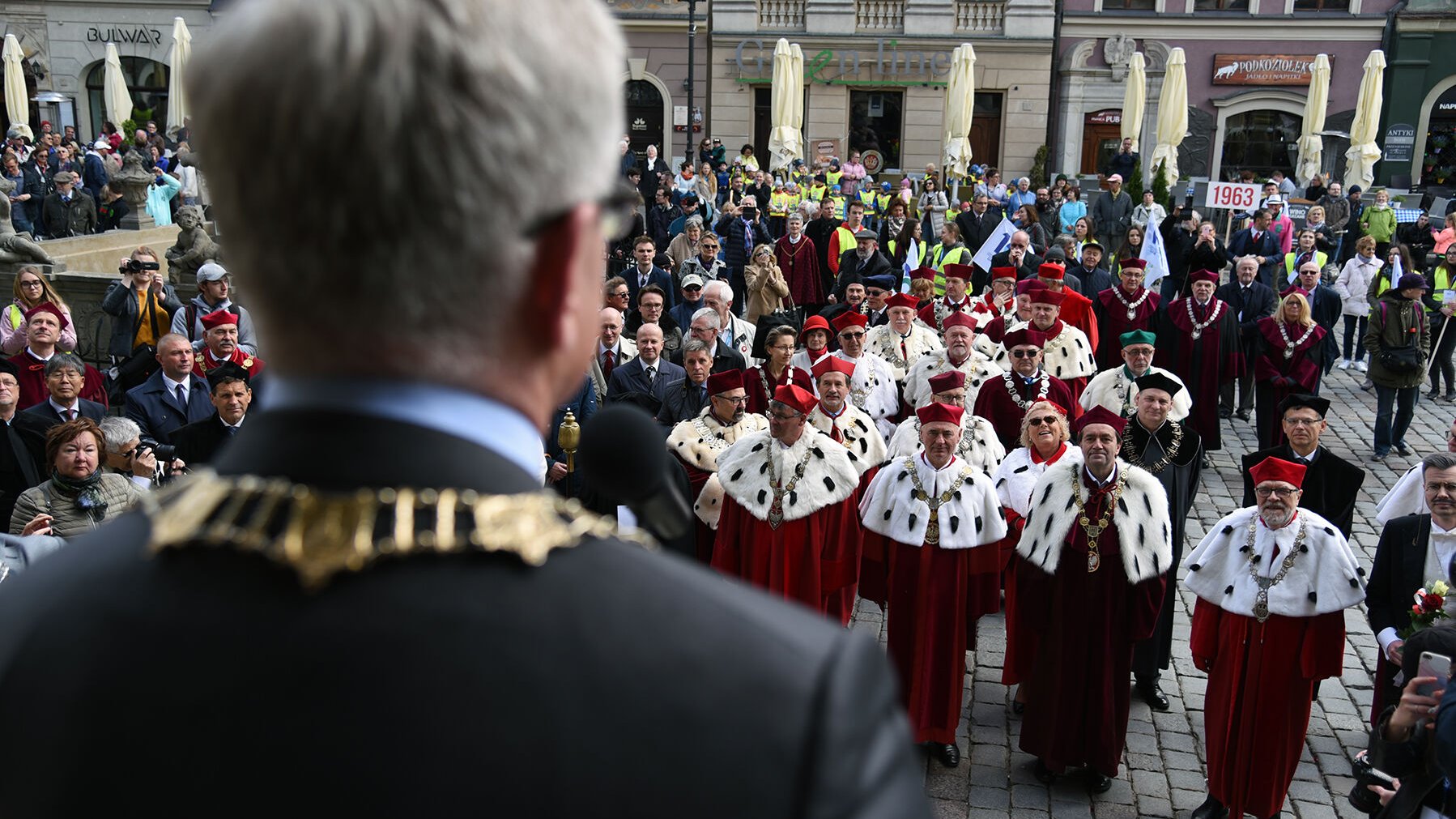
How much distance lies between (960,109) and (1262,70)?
11648 millimetres

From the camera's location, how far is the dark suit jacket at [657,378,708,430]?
29.5ft

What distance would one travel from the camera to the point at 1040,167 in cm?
3197

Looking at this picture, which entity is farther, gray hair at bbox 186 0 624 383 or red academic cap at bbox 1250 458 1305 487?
red academic cap at bbox 1250 458 1305 487

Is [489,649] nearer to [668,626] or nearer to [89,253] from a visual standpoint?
[668,626]

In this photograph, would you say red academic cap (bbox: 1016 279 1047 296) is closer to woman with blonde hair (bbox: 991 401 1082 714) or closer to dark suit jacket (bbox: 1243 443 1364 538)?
woman with blonde hair (bbox: 991 401 1082 714)

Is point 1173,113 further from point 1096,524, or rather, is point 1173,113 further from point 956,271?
point 1096,524

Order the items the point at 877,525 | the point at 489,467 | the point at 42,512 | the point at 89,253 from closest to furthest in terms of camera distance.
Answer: the point at 489,467 < the point at 42,512 < the point at 877,525 < the point at 89,253

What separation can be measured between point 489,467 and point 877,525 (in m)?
6.18

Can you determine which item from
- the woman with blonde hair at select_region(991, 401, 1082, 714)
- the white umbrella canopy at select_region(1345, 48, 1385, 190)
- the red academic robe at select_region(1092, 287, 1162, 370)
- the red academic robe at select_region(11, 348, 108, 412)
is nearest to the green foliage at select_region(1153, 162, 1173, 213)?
the white umbrella canopy at select_region(1345, 48, 1385, 190)

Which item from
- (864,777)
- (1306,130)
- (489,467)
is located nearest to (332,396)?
(489,467)

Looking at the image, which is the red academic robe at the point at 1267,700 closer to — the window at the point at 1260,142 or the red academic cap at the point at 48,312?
the red academic cap at the point at 48,312

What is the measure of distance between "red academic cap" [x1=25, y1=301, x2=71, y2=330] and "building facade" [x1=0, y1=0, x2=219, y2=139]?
1078 inches

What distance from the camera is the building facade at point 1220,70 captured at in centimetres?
3144

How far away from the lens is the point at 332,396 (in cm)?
106
